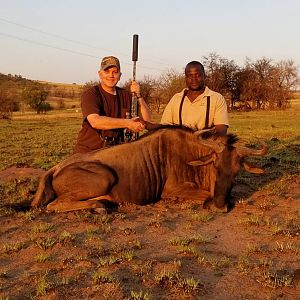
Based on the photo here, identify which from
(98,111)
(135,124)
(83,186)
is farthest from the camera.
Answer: (98,111)

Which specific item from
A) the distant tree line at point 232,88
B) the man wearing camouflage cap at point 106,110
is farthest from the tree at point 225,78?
the man wearing camouflage cap at point 106,110

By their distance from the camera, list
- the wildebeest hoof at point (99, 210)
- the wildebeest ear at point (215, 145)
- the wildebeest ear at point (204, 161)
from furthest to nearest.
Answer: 1. the wildebeest ear at point (204, 161)
2. the wildebeest ear at point (215, 145)
3. the wildebeest hoof at point (99, 210)

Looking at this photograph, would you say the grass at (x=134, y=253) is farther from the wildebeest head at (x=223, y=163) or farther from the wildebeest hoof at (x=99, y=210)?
the wildebeest head at (x=223, y=163)

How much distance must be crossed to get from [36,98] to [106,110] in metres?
54.7

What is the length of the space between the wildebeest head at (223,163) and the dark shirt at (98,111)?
1.47m

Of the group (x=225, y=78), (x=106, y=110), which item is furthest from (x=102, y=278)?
(x=225, y=78)

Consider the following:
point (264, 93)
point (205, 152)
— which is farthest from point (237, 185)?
point (264, 93)

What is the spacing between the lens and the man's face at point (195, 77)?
6.87 metres

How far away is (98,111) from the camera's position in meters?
6.77

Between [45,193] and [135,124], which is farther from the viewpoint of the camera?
[135,124]

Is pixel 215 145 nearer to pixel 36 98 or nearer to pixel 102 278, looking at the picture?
pixel 102 278

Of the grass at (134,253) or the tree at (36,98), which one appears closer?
the grass at (134,253)

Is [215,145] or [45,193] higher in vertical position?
[215,145]

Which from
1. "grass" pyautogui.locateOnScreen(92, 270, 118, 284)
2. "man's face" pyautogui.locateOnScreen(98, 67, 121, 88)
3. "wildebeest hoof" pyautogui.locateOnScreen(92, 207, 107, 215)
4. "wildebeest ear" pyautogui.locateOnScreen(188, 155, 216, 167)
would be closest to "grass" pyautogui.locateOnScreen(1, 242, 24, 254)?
"grass" pyautogui.locateOnScreen(92, 270, 118, 284)
